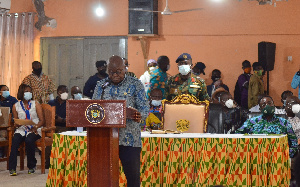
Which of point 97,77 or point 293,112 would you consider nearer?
point 293,112

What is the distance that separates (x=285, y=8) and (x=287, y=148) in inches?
240

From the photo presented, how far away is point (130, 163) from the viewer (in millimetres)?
4195

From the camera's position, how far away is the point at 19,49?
1253 cm

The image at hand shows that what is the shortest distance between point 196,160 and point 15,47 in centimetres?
797

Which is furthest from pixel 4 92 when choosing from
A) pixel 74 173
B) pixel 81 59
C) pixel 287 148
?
pixel 287 148

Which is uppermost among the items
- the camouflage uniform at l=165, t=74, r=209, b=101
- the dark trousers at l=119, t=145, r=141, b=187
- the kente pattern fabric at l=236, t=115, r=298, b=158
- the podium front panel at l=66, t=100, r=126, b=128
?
the camouflage uniform at l=165, t=74, r=209, b=101

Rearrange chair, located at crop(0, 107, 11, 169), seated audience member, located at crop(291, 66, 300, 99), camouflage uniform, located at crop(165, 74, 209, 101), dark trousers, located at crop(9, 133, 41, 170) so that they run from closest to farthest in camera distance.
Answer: camouflage uniform, located at crop(165, 74, 209, 101)
dark trousers, located at crop(9, 133, 41, 170)
chair, located at crop(0, 107, 11, 169)
seated audience member, located at crop(291, 66, 300, 99)

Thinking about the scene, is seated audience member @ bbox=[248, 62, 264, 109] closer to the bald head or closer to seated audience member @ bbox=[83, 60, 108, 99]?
seated audience member @ bbox=[83, 60, 108, 99]

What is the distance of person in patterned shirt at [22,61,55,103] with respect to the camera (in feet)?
30.4

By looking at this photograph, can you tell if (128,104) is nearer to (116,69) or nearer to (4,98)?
(116,69)

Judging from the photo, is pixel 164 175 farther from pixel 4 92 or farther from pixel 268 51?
pixel 268 51

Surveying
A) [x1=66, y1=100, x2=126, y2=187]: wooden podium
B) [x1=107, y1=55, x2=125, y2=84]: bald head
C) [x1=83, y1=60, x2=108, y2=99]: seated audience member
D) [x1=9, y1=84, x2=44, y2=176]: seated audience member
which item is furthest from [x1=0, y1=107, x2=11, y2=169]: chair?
[x1=66, y1=100, x2=126, y2=187]: wooden podium

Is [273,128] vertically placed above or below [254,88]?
below

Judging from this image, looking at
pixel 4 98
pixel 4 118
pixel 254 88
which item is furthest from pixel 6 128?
pixel 254 88
